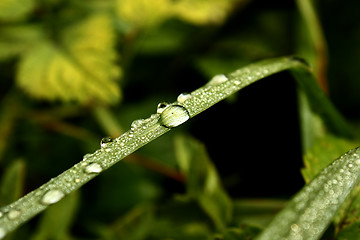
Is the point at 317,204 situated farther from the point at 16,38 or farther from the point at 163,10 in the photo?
the point at 16,38

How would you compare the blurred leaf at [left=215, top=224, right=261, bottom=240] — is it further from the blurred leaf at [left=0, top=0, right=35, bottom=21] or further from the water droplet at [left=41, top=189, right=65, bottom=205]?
the blurred leaf at [left=0, top=0, right=35, bottom=21]

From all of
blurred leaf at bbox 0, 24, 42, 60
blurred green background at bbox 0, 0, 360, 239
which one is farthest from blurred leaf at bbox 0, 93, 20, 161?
blurred leaf at bbox 0, 24, 42, 60

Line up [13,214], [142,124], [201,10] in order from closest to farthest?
[13,214], [142,124], [201,10]

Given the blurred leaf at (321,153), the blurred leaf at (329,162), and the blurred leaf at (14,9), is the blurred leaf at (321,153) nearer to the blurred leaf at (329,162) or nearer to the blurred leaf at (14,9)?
the blurred leaf at (329,162)

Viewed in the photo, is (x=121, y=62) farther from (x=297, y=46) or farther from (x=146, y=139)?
(x=146, y=139)

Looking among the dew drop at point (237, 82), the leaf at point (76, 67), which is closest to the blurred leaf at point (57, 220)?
the leaf at point (76, 67)

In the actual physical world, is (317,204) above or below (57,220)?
below

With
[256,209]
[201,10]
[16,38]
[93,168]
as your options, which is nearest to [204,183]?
[256,209]
